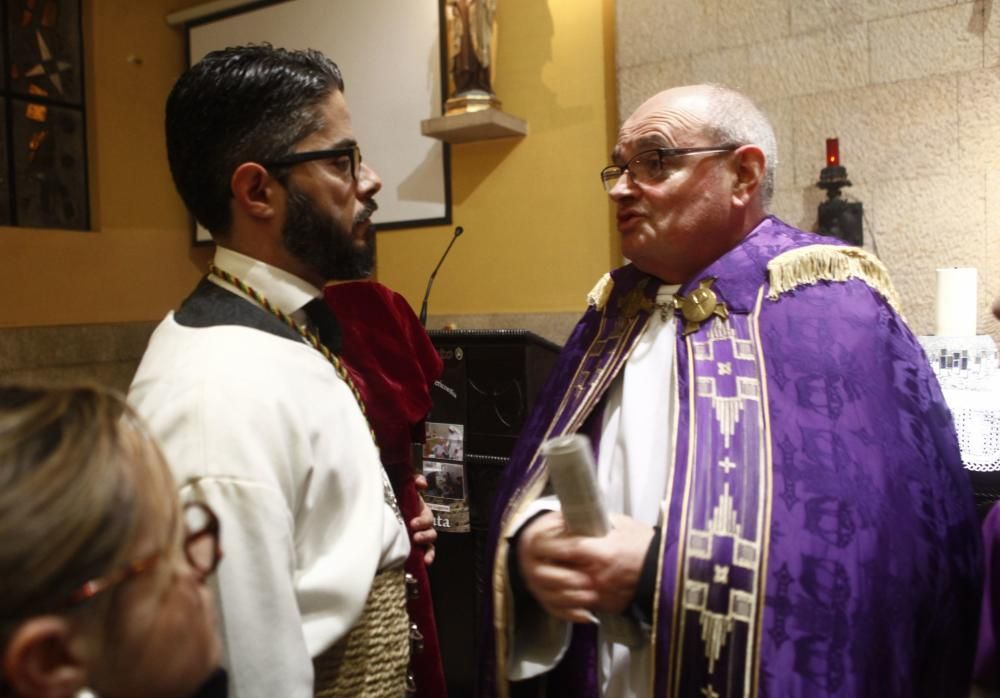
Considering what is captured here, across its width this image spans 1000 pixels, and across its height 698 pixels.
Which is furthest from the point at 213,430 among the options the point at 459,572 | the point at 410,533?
the point at 459,572

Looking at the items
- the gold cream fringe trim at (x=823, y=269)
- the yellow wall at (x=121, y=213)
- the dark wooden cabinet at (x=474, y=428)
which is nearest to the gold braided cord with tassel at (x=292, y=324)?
the gold cream fringe trim at (x=823, y=269)

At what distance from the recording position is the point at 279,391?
1193 millimetres

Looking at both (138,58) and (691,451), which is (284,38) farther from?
(691,451)

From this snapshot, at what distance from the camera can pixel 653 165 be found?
180cm

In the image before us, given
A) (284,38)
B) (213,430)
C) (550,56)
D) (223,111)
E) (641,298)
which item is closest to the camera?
(213,430)

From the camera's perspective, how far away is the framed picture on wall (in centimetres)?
445

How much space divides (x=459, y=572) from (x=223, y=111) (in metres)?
2.03

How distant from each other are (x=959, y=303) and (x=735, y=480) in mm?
1551

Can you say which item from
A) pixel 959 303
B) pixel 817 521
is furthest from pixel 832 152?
pixel 817 521

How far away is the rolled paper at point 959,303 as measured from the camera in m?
2.58

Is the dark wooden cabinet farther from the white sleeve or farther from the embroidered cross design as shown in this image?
the embroidered cross design

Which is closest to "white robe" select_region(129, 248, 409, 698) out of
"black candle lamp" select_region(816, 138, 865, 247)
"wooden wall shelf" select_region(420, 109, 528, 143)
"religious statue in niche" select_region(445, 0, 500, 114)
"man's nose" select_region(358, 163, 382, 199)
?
"man's nose" select_region(358, 163, 382, 199)

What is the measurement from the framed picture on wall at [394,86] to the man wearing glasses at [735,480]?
2.79 m

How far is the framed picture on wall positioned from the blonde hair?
381 centimetres
